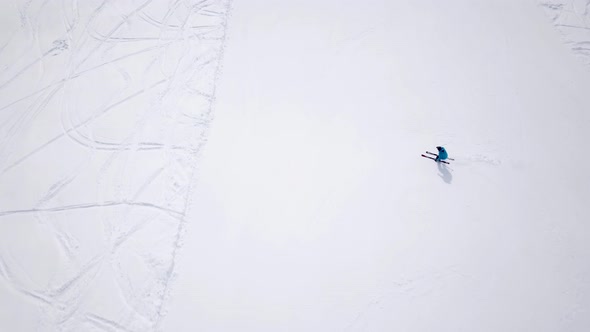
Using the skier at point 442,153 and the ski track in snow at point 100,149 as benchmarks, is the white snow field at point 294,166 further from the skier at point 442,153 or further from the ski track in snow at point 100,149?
the skier at point 442,153

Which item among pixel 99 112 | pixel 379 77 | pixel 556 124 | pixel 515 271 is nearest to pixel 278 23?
pixel 379 77

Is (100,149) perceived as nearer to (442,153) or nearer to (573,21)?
(442,153)

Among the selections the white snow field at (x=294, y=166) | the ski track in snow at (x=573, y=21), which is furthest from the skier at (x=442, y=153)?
the ski track in snow at (x=573, y=21)

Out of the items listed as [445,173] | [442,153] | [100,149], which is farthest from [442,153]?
[100,149]

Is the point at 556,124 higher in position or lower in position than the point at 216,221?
higher

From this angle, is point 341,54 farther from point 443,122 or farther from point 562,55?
point 562,55

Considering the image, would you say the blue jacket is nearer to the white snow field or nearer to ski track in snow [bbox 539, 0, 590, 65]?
the white snow field

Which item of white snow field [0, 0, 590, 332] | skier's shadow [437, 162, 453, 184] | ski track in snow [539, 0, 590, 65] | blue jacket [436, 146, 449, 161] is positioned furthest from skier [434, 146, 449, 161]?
ski track in snow [539, 0, 590, 65]
